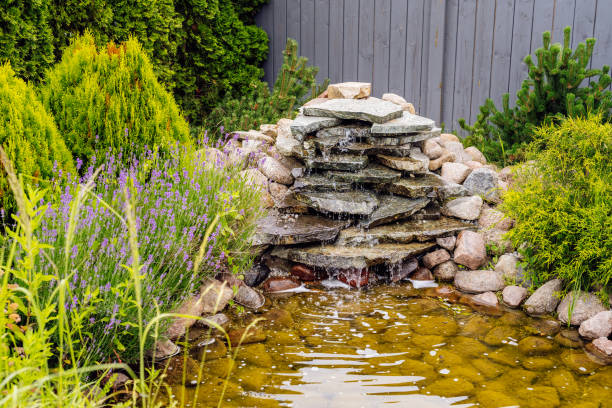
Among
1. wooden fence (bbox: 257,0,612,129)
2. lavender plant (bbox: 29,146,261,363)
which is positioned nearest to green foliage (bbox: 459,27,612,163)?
wooden fence (bbox: 257,0,612,129)

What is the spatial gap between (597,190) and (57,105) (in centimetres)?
379

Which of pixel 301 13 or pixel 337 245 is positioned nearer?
pixel 337 245

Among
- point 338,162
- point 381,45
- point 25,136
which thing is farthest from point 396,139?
point 381,45

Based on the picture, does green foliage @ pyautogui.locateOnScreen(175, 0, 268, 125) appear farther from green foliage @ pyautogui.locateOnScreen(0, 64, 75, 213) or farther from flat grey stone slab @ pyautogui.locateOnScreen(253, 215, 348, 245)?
green foliage @ pyautogui.locateOnScreen(0, 64, 75, 213)

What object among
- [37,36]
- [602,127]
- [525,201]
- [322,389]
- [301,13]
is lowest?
[322,389]

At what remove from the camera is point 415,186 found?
17.3 feet

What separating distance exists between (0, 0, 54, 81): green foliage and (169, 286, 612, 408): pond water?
300 centimetres

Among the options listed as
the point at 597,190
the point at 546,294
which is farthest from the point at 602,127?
the point at 546,294

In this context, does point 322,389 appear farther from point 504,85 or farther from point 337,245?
point 504,85

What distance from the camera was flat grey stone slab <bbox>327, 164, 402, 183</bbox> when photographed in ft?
17.4

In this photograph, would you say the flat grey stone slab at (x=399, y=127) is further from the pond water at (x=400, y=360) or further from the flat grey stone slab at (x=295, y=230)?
the pond water at (x=400, y=360)

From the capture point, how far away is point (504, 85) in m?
7.42

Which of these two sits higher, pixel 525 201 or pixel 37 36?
pixel 37 36

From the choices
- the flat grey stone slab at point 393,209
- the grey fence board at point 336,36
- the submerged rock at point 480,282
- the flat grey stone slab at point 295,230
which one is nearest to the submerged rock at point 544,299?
the submerged rock at point 480,282
